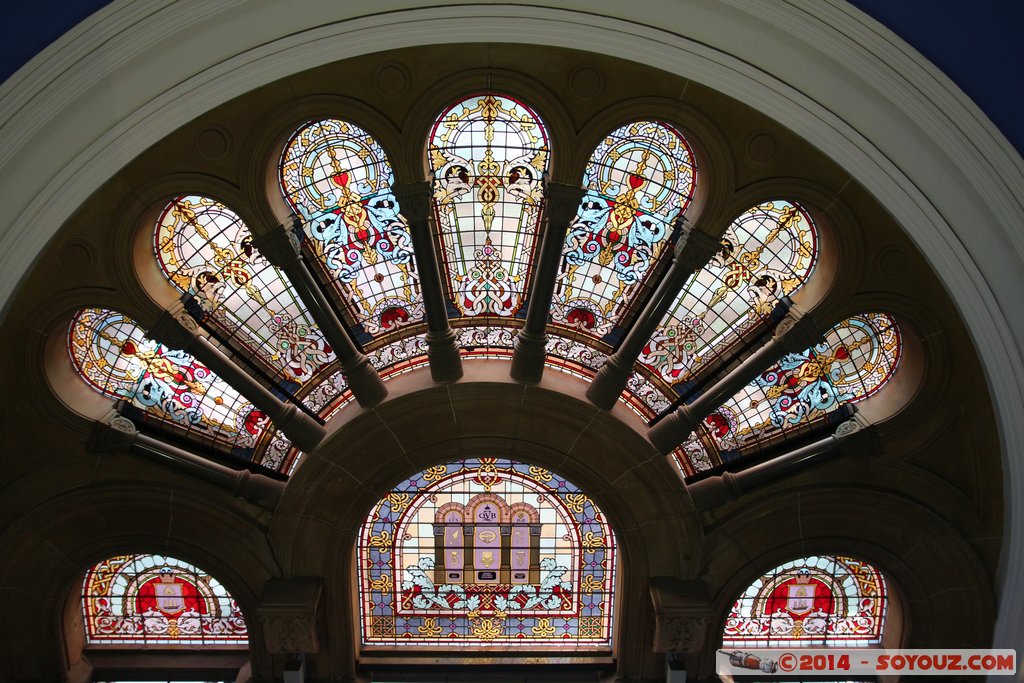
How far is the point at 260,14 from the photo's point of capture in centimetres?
851

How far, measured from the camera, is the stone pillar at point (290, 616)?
10125mm

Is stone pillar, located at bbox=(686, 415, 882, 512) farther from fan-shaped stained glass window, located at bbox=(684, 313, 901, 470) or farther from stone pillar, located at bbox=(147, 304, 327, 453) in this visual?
stone pillar, located at bbox=(147, 304, 327, 453)

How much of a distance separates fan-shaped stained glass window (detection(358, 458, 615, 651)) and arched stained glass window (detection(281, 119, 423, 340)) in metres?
2.12

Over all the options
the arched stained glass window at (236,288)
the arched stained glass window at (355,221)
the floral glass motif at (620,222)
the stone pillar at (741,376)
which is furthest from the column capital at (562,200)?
the arched stained glass window at (236,288)

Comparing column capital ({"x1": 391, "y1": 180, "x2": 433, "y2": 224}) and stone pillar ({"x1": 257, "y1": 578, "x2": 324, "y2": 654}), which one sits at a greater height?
column capital ({"x1": 391, "y1": 180, "x2": 433, "y2": 224})

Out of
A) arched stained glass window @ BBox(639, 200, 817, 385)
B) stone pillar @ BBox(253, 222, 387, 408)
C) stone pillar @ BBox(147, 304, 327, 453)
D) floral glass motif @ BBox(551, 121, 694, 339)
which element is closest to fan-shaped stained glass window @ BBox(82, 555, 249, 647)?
stone pillar @ BBox(147, 304, 327, 453)

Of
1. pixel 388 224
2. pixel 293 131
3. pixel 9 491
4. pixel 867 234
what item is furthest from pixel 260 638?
pixel 867 234

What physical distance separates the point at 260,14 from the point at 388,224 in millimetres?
2529

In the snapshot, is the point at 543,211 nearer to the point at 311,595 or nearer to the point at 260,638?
the point at 311,595

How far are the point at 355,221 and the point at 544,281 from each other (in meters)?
2.23

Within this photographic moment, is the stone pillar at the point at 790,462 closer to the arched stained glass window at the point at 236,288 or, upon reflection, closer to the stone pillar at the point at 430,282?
the stone pillar at the point at 430,282

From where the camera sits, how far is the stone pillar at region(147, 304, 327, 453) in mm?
9633

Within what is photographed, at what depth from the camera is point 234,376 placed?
385 inches

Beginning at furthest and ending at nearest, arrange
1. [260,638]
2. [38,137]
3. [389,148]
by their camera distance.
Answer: [260,638] → [389,148] → [38,137]
